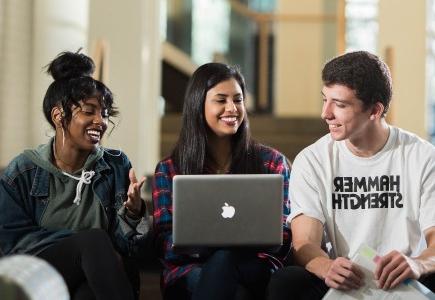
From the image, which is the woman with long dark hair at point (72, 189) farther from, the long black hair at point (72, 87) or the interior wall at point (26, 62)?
the interior wall at point (26, 62)

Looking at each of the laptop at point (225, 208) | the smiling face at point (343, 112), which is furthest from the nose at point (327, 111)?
the laptop at point (225, 208)

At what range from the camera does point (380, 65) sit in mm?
2725

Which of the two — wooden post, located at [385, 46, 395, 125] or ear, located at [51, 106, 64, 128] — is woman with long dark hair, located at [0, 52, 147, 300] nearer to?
ear, located at [51, 106, 64, 128]

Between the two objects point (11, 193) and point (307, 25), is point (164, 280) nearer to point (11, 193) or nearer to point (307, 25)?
point (11, 193)

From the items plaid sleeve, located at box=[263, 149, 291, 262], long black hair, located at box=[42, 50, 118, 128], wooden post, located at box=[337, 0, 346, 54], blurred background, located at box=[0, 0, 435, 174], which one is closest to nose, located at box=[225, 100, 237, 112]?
plaid sleeve, located at box=[263, 149, 291, 262]

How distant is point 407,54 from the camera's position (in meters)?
5.51

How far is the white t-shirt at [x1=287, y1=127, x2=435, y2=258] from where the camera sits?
2707 millimetres

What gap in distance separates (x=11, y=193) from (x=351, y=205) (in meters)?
1.06

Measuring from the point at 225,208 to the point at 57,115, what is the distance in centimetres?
75

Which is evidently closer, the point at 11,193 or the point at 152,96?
the point at 11,193

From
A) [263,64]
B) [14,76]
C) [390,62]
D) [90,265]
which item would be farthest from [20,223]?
[263,64]

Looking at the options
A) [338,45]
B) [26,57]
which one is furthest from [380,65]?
[338,45]

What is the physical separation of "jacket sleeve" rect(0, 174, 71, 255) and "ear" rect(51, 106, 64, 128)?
227 millimetres

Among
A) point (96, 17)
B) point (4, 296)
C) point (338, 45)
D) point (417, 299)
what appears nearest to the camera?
point (4, 296)
